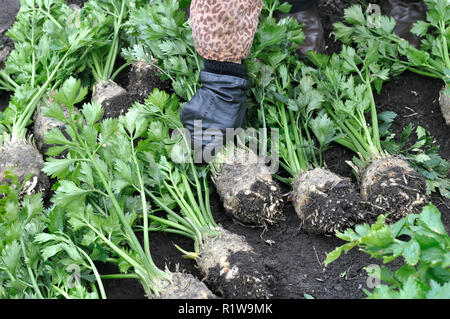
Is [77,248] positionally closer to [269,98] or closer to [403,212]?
[269,98]

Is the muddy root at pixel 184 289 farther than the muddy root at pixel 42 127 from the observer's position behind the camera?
No

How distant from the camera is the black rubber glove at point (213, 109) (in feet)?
8.32

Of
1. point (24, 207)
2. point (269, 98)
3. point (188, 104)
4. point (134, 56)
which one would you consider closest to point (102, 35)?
point (134, 56)

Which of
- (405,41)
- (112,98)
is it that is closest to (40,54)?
(112,98)

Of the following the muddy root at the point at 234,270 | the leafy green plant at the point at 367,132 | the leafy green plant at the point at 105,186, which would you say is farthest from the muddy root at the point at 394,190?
the leafy green plant at the point at 105,186

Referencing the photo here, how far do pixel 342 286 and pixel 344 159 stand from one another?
833 millimetres

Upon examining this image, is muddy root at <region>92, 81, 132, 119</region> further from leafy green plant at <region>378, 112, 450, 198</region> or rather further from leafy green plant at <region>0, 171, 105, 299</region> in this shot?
leafy green plant at <region>378, 112, 450, 198</region>

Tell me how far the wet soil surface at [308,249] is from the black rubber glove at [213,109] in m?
0.31

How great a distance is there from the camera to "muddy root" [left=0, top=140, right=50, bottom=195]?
8.73 ft

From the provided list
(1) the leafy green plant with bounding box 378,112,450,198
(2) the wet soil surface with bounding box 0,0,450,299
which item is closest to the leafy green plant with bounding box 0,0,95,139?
(2) the wet soil surface with bounding box 0,0,450,299

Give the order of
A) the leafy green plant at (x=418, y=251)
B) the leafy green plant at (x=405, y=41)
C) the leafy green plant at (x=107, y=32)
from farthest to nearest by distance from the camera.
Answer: the leafy green plant at (x=107, y=32)
the leafy green plant at (x=405, y=41)
the leafy green plant at (x=418, y=251)

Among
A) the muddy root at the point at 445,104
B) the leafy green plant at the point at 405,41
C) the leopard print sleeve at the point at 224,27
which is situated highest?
the leopard print sleeve at the point at 224,27

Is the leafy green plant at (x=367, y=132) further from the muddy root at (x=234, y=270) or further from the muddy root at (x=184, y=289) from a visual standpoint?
the muddy root at (x=184, y=289)

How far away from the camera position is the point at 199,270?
2.23 meters
